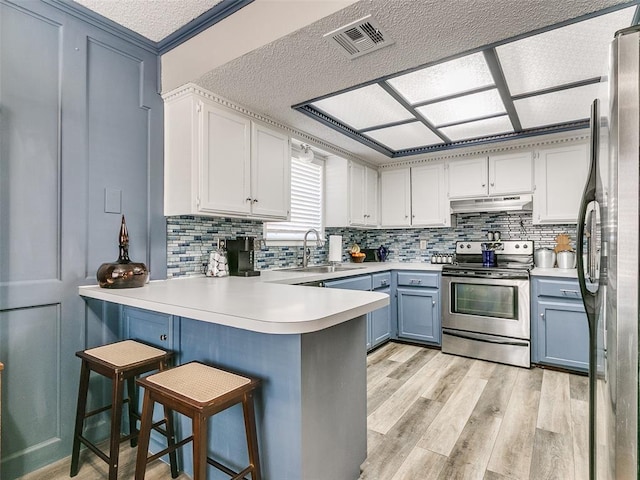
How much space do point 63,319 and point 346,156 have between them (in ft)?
10.0

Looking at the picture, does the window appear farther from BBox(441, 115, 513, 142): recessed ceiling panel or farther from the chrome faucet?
BBox(441, 115, 513, 142): recessed ceiling panel

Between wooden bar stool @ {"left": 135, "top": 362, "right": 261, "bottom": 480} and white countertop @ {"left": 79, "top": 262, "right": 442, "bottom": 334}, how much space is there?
0.24 m

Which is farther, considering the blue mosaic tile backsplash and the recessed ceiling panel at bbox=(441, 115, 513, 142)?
the recessed ceiling panel at bbox=(441, 115, 513, 142)

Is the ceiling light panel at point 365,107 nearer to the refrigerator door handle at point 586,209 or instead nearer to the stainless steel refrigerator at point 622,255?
the refrigerator door handle at point 586,209

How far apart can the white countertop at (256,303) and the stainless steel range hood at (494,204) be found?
2.77 metres

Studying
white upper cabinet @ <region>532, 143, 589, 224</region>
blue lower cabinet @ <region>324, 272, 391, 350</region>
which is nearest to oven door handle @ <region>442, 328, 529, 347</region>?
blue lower cabinet @ <region>324, 272, 391, 350</region>

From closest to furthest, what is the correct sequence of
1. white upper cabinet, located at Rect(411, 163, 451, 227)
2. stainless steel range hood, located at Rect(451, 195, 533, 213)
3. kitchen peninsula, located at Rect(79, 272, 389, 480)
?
kitchen peninsula, located at Rect(79, 272, 389, 480), stainless steel range hood, located at Rect(451, 195, 533, 213), white upper cabinet, located at Rect(411, 163, 451, 227)

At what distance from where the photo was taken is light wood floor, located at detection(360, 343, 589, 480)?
1758mm

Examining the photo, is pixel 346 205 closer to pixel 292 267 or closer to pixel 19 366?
pixel 292 267

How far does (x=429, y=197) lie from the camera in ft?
13.7

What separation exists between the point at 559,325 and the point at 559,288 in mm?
338

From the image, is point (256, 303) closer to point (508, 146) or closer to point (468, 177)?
point (468, 177)

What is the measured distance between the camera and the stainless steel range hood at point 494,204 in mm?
3594

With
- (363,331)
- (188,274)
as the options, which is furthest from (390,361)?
(188,274)
